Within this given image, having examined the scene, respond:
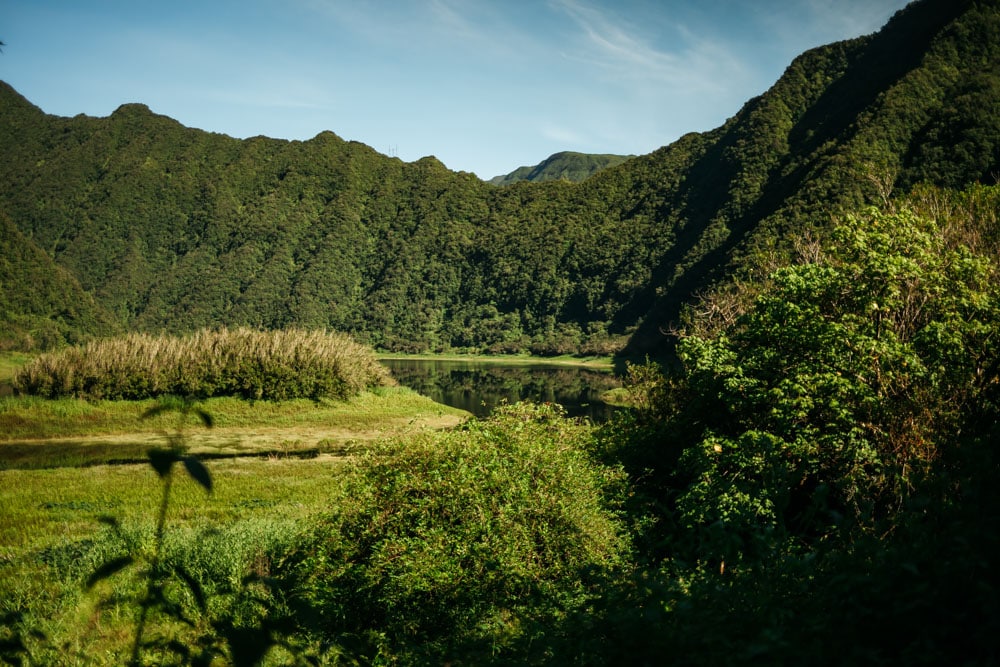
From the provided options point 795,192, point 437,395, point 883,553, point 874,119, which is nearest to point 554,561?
point 883,553

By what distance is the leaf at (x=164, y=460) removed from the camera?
6.13 feet

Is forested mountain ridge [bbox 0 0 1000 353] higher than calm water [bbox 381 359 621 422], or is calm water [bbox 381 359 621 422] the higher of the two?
forested mountain ridge [bbox 0 0 1000 353]

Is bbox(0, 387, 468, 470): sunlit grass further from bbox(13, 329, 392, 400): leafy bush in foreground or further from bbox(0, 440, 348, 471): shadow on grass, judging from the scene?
bbox(13, 329, 392, 400): leafy bush in foreground

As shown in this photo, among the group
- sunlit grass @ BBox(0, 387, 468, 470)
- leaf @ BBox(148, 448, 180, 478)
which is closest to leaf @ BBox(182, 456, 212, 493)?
leaf @ BBox(148, 448, 180, 478)

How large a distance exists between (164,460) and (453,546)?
7663mm

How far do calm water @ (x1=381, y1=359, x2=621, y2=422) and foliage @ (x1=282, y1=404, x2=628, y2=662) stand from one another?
34.4 m

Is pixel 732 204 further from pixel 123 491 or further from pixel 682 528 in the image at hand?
pixel 123 491

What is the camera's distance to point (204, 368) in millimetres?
33312

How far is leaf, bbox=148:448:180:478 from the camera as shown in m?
1.87

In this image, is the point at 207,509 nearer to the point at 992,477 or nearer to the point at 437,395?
the point at 992,477

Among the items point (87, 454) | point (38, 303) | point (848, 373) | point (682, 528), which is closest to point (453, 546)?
point (682, 528)

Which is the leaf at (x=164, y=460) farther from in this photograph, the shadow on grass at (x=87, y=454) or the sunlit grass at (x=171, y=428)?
the sunlit grass at (x=171, y=428)

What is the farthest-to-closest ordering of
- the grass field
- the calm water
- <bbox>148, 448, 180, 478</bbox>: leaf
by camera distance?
the calm water, the grass field, <bbox>148, 448, 180, 478</bbox>: leaf

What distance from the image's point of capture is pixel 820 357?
41.2ft
